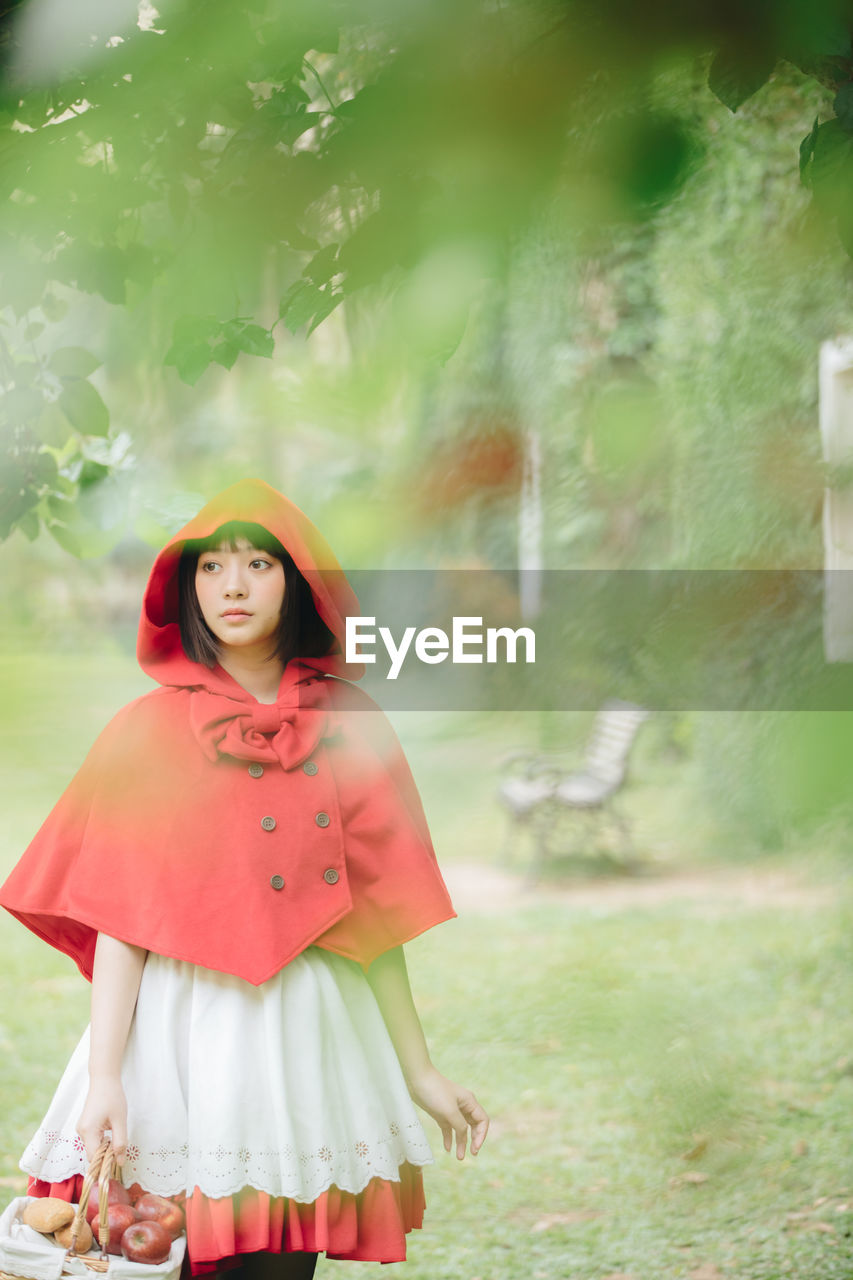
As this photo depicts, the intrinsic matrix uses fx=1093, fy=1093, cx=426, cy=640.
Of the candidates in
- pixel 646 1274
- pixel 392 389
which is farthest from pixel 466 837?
pixel 392 389

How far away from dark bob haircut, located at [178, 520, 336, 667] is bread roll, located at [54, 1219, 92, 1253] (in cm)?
41

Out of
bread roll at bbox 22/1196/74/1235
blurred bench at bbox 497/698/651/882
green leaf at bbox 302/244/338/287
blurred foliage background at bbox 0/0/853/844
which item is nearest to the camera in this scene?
blurred foliage background at bbox 0/0/853/844

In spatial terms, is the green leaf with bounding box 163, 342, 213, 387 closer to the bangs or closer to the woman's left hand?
the bangs

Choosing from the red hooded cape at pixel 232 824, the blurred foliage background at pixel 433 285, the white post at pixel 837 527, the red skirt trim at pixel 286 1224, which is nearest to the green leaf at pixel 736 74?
the blurred foliage background at pixel 433 285

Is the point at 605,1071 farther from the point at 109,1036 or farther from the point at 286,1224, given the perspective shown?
the point at 109,1036

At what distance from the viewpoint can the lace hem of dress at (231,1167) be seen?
0.79m

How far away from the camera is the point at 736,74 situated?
19.7 inches

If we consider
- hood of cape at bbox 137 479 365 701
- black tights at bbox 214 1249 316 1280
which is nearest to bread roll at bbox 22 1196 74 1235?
black tights at bbox 214 1249 316 1280

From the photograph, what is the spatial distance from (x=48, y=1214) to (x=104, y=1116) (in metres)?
0.07

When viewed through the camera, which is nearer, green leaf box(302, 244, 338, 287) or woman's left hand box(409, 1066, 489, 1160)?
green leaf box(302, 244, 338, 287)

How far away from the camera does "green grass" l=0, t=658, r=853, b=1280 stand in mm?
1359

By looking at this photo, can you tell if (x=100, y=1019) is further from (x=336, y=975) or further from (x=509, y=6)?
(x=509, y=6)

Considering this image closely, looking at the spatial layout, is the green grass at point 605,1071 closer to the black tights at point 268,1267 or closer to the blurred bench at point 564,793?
the blurred bench at point 564,793

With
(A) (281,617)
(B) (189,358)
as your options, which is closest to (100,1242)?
(A) (281,617)
